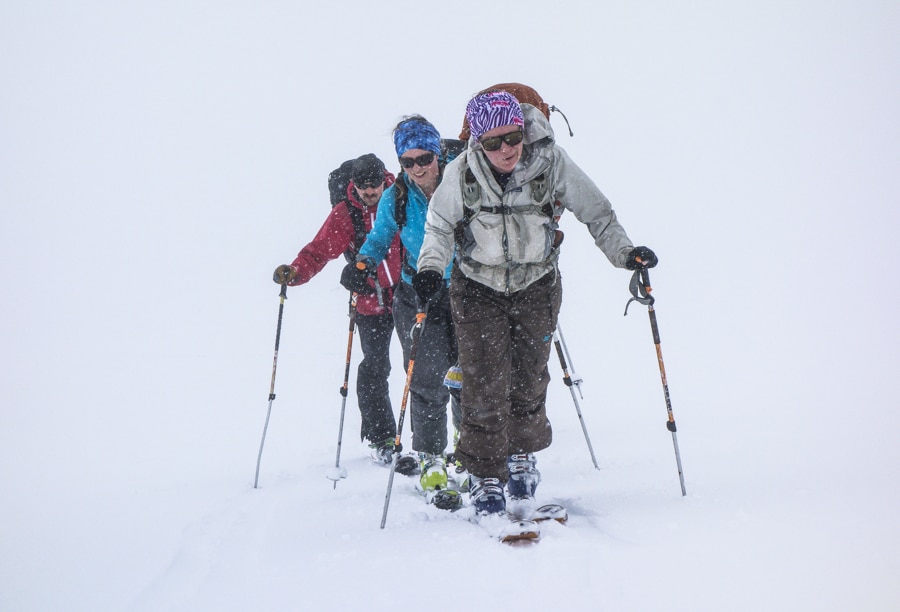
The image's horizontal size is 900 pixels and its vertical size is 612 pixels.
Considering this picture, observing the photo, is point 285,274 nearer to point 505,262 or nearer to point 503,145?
point 505,262

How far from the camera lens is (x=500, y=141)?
322 centimetres

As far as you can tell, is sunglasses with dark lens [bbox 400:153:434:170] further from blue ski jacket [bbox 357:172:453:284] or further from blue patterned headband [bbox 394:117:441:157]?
blue ski jacket [bbox 357:172:453:284]

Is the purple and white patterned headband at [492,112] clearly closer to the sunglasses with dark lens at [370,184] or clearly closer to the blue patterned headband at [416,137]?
the blue patterned headband at [416,137]

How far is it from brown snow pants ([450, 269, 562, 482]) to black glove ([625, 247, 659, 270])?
46cm

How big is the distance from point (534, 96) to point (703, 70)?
171 m

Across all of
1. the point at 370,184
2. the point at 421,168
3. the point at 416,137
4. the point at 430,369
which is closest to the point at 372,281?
the point at 370,184

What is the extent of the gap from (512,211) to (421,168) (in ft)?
3.35

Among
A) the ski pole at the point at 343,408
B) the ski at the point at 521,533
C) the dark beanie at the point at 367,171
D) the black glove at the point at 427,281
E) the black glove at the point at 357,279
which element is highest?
the dark beanie at the point at 367,171

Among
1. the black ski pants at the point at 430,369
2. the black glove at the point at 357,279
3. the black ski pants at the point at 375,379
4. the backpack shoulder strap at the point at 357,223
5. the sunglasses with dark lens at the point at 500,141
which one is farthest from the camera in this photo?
the black ski pants at the point at 375,379

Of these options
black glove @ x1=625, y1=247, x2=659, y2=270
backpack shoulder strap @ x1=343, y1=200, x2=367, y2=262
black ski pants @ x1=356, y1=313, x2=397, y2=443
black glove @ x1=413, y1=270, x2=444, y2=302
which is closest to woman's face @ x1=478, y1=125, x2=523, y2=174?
black glove @ x1=413, y1=270, x2=444, y2=302

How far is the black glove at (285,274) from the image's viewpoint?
4980mm

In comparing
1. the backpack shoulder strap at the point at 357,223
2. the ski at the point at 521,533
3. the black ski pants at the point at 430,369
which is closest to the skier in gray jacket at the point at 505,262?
the ski at the point at 521,533

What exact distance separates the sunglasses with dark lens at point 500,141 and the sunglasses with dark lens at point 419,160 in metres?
0.96

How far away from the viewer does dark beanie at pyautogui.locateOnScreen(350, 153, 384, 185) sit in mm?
5016
